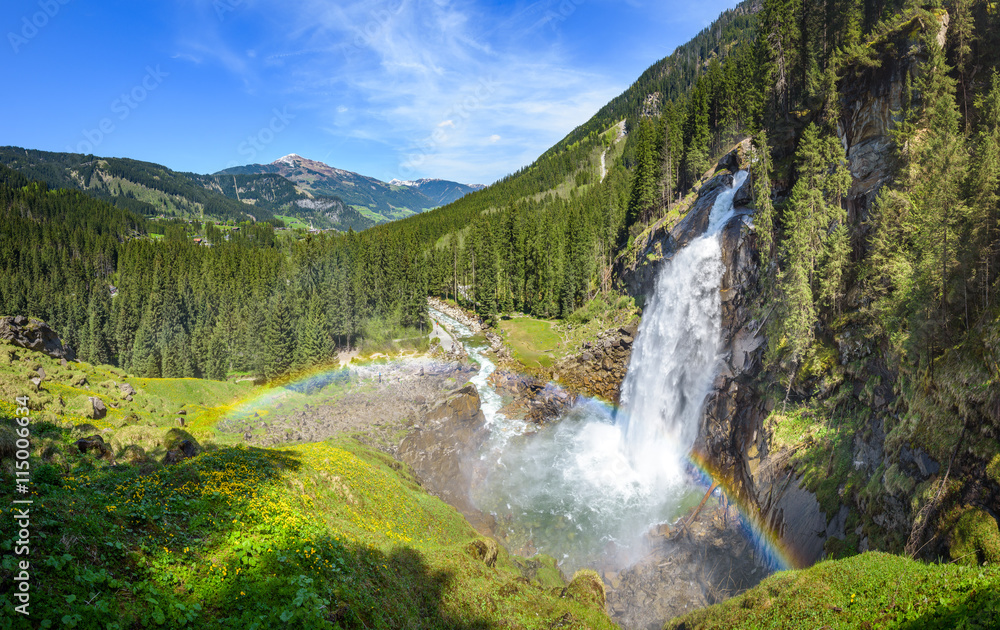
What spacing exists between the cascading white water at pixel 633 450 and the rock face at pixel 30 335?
36.0 m

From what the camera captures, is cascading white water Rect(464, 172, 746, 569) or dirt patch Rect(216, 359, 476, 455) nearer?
cascading white water Rect(464, 172, 746, 569)

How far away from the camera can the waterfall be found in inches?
1209

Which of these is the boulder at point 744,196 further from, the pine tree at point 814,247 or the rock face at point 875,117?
the rock face at point 875,117

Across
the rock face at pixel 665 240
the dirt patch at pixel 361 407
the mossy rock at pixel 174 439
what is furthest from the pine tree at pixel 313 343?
the rock face at pixel 665 240

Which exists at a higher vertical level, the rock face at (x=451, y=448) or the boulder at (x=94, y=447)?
the boulder at (x=94, y=447)

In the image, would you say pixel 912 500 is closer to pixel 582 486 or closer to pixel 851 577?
pixel 851 577

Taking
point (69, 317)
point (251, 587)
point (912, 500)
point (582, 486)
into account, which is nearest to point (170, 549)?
point (251, 587)

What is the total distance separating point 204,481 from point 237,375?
55.4m

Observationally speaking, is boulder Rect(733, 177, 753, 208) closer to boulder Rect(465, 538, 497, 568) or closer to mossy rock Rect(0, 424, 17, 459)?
boulder Rect(465, 538, 497, 568)

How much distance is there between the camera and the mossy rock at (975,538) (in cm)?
1042

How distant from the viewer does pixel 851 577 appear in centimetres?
1071

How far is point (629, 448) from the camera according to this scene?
112 feet

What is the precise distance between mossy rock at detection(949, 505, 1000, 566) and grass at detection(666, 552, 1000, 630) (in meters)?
1.47

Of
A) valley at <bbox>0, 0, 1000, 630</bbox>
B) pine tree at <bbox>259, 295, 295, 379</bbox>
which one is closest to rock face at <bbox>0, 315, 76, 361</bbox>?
valley at <bbox>0, 0, 1000, 630</bbox>
